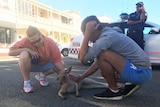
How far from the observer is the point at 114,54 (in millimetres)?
3248

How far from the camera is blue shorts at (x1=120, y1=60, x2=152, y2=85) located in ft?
10.5

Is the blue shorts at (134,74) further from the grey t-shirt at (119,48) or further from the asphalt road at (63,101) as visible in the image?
the asphalt road at (63,101)

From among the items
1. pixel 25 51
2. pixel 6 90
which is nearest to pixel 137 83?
pixel 25 51

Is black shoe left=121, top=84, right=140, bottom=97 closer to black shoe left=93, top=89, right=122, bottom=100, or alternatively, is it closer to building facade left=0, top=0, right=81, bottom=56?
black shoe left=93, top=89, right=122, bottom=100

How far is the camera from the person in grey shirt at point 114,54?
3.20 metres

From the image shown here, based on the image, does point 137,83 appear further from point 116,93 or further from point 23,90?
point 23,90

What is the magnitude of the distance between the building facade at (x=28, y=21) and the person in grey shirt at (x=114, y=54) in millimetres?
19116

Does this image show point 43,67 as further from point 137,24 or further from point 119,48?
point 137,24

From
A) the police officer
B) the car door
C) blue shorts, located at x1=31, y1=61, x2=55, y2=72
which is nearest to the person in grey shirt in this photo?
blue shorts, located at x1=31, y1=61, x2=55, y2=72

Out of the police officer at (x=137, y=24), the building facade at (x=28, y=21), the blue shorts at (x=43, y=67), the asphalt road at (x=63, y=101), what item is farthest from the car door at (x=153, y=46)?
the building facade at (x=28, y=21)

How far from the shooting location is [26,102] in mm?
3334

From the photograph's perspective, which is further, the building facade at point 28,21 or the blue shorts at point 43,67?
the building facade at point 28,21

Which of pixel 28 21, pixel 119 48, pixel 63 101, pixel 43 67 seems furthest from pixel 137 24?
pixel 28 21

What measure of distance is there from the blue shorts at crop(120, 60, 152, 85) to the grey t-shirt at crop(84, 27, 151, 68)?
2.7 inches
